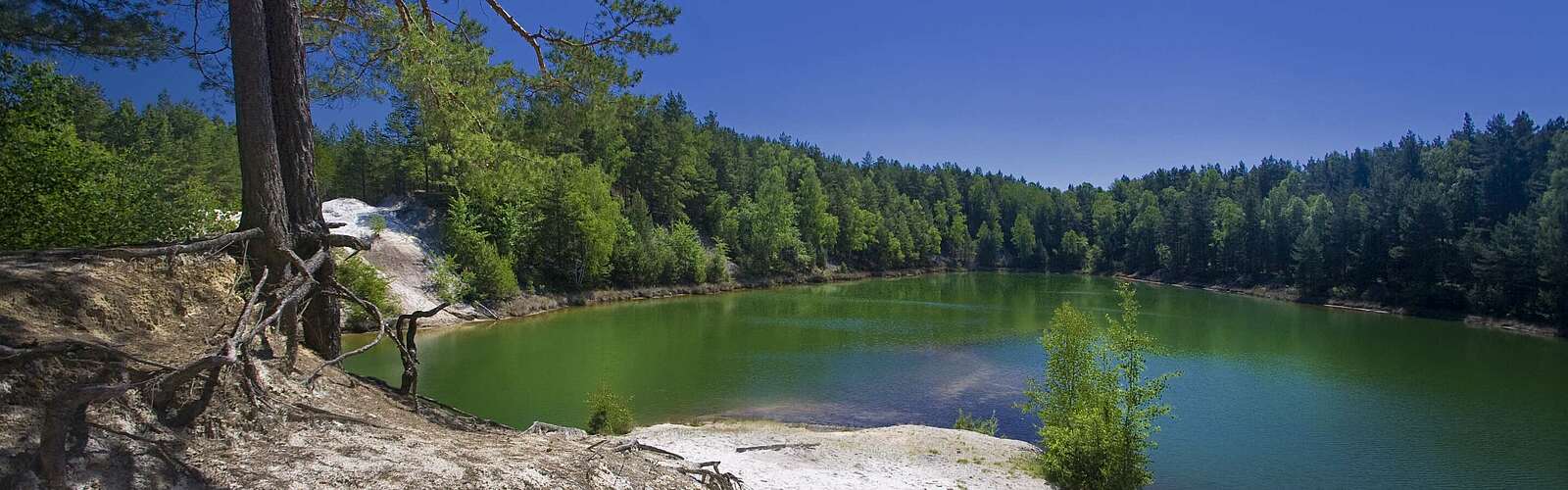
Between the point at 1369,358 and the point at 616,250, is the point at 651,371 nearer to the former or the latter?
the point at 616,250

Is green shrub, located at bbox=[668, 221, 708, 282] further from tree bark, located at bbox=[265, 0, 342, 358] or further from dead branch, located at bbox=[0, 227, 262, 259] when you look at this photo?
dead branch, located at bbox=[0, 227, 262, 259]

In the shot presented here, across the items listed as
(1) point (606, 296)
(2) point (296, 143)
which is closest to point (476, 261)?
(1) point (606, 296)

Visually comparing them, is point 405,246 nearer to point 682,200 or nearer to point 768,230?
point 682,200

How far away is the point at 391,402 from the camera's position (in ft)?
20.3

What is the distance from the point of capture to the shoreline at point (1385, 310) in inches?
1592

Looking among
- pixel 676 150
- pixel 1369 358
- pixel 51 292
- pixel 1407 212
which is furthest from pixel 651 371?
pixel 1407 212

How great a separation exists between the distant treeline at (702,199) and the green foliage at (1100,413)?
975 centimetres

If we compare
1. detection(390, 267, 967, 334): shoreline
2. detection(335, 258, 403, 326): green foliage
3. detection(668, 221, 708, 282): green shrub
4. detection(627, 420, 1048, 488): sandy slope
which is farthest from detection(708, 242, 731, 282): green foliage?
detection(627, 420, 1048, 488): sandy slope

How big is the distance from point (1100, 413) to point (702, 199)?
5833cm

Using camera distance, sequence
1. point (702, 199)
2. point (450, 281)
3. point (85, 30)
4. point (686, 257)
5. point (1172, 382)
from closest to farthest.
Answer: point (85, 30)
point (1172, 382)
point (450, 281)
point (686, 257)
point (702, 199)

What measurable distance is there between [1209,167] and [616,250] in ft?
370

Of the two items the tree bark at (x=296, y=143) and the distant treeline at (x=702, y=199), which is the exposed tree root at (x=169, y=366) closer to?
the tree bark at (x=296, y=143)

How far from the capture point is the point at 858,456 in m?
14.4

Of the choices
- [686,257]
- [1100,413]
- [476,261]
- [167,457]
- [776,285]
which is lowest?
[1100,413]
